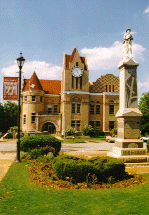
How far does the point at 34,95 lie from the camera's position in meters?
46.1

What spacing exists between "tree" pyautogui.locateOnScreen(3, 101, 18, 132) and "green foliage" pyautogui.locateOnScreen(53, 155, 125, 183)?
2612 inches

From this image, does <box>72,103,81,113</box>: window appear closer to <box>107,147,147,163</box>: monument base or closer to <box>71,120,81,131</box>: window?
<box>71,120,81,131</box>: window

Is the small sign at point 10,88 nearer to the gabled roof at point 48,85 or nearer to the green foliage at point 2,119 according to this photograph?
the gabled roof at point 48,85

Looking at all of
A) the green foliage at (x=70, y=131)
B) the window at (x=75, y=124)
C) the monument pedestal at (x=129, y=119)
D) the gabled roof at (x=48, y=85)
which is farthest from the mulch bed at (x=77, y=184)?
the gabled roof at (x=48, y=85)

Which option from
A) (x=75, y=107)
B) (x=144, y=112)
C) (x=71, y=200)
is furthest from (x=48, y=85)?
(x=71, y=200)

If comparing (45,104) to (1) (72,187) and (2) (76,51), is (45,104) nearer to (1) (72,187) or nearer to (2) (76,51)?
(2) (76,51)

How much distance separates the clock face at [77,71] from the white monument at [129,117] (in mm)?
31306

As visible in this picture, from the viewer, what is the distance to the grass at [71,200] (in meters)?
5.50

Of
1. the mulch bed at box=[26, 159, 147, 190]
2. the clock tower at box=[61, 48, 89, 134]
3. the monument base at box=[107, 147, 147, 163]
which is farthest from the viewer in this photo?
the clock tower at box=[61, 48, 89, 134]

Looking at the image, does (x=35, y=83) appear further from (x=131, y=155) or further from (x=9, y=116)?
(x=131, y=155)

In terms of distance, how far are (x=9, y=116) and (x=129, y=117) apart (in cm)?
6482

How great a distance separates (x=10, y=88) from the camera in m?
14.5

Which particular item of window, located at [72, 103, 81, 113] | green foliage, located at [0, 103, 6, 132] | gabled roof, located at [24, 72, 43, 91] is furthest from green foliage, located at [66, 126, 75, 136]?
green foliage, located at [0, 103, 6, 132]

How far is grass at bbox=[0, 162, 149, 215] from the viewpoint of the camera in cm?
550
